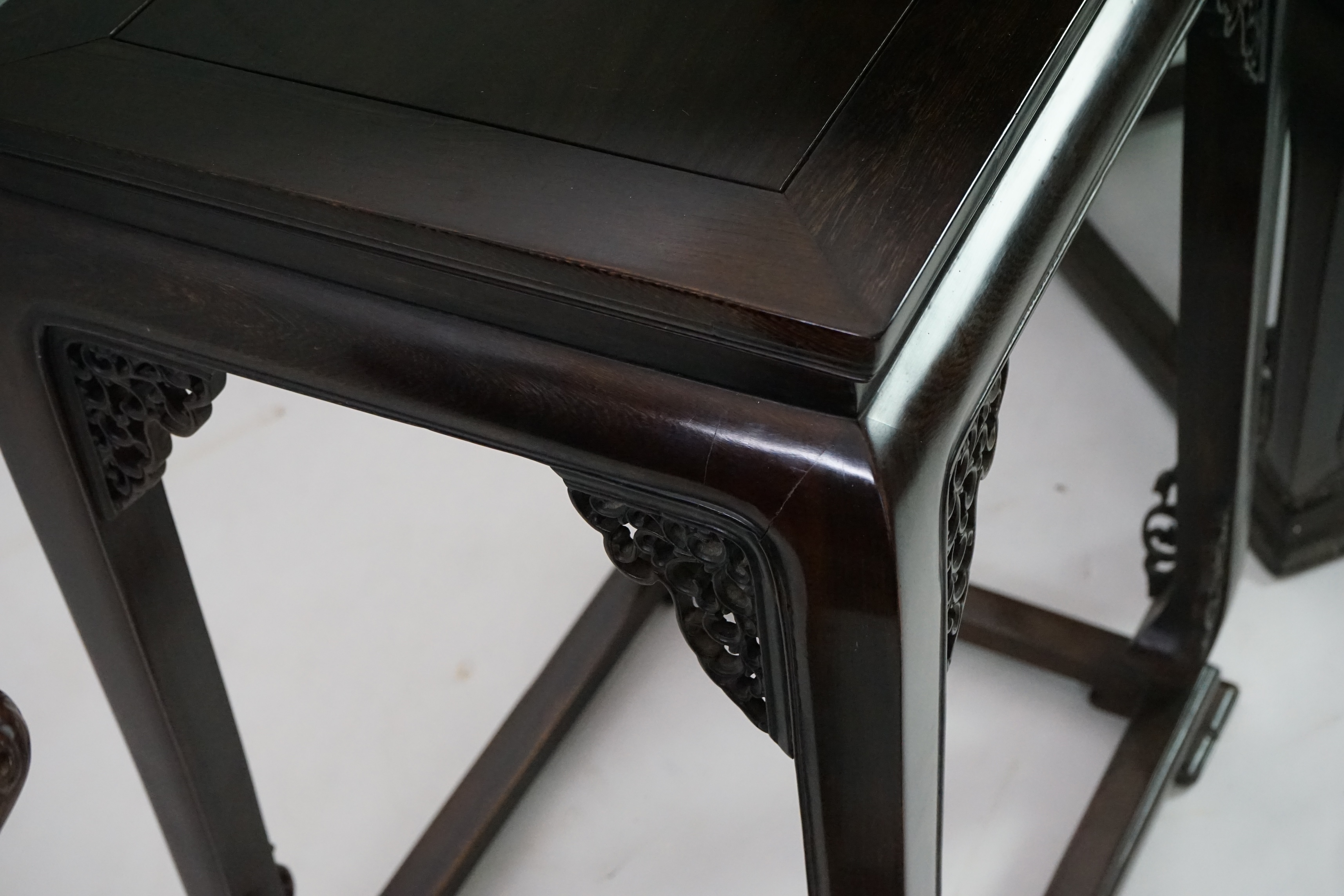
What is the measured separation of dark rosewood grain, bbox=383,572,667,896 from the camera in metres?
0.96

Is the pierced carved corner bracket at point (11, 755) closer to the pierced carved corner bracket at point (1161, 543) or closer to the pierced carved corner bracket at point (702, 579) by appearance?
the pierced carved corner bracket at point (702, 579)

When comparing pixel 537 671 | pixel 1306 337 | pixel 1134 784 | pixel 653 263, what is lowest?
pixel 537 671

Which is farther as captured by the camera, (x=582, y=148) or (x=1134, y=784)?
(x=1134, y=784)

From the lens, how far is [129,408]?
0.59 meters

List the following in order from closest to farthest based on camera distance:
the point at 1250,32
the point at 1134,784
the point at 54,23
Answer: the point at 54,23 → the point at 1250,32 → the point at 1134,784

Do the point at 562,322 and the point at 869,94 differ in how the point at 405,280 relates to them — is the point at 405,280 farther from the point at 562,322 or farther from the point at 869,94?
the point at 869,94

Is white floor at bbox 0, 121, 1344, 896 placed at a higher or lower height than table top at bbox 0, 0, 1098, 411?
lower

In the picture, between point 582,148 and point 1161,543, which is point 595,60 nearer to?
point 582,148

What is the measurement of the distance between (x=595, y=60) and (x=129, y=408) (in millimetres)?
240

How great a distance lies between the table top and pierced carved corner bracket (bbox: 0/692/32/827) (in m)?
0.17

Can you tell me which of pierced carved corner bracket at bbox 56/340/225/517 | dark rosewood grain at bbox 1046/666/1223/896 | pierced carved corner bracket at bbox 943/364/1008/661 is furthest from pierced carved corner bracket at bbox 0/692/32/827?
dark rosewood grain at bbox 1046/666/1223/896

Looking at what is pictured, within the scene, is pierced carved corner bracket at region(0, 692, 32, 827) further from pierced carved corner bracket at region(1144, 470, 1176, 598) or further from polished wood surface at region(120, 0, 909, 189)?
pierced carved corner bracket at region(1144, 470, 1176, 598)

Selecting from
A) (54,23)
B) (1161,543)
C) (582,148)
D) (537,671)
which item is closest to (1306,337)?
(1161,543)

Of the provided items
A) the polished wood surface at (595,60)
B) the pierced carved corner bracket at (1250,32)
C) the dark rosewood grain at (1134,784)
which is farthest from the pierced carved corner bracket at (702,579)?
the dark rosewood grain at (1134,784)
